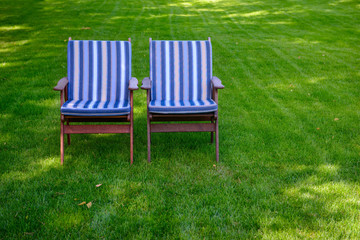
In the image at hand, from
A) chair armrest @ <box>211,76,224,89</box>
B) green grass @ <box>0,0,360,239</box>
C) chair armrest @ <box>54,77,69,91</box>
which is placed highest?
chair armrest @ <box>54,77,69,91</box>

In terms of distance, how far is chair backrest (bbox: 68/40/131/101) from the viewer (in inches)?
170

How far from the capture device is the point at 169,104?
4.03 m

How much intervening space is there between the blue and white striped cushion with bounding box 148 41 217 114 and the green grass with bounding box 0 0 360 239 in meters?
0.63

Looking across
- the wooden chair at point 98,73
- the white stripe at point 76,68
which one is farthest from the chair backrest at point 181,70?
the white stripe at point 76,68

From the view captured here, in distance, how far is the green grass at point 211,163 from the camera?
9.28ft

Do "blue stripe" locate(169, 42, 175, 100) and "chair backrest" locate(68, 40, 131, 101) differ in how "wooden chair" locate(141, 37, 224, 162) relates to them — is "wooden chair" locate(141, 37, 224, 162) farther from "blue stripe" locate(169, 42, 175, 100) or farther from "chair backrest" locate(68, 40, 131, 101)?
"chair backrest" locate(68, 40, 131, 101)

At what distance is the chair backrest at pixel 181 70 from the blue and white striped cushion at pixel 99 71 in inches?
14.7

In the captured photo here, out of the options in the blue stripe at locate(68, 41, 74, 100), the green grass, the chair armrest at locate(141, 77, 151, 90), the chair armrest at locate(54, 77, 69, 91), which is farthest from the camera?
the blue stripe at locate(68, 41, 74, 100)

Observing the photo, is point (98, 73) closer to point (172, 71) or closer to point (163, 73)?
point (163, 73)

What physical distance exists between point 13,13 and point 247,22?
32.3ft

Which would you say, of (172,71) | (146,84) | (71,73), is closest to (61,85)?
(71,73)

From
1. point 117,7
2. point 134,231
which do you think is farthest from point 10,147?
point 117,7

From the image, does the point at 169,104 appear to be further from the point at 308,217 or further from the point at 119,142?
the point at 308,217

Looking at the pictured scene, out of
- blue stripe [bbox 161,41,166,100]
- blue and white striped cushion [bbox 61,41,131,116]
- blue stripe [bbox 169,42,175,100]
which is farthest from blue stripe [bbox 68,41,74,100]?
blue stripe [bbox 169,42,175,100]
